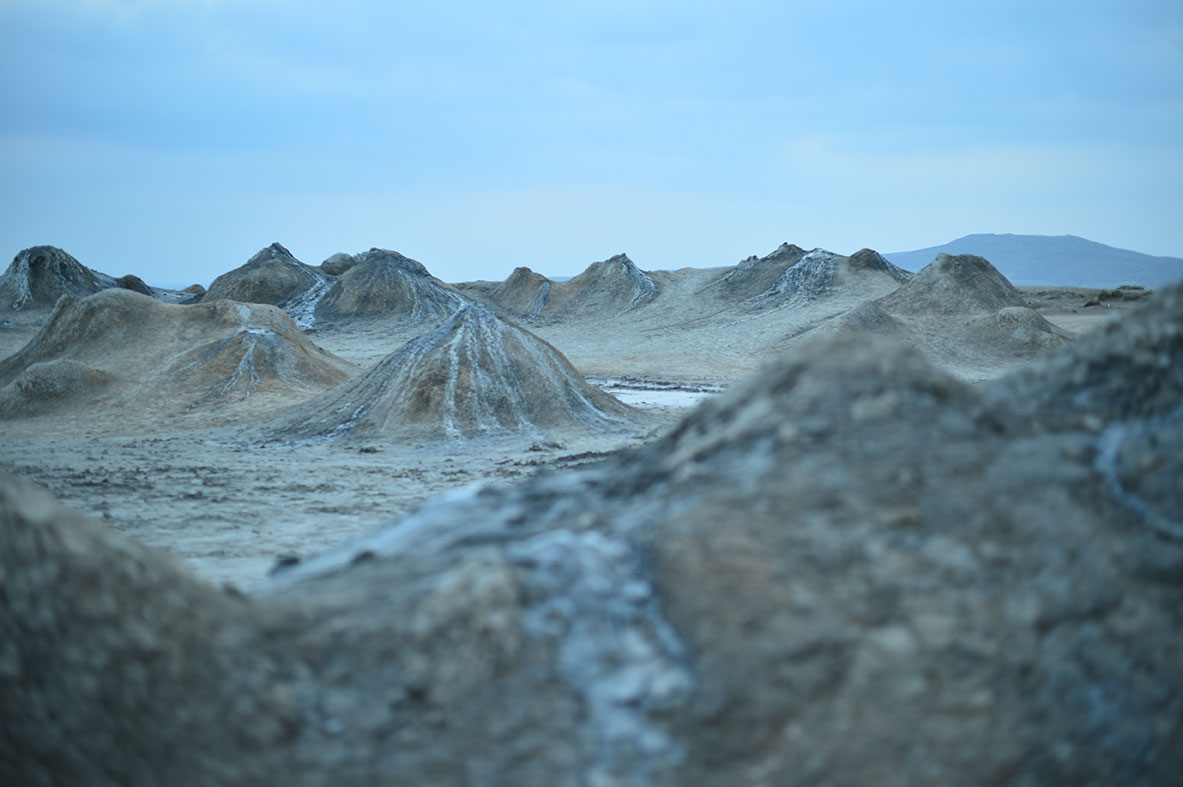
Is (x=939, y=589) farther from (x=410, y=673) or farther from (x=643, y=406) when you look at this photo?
(x=643, y=406)

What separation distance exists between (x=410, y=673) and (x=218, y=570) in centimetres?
427

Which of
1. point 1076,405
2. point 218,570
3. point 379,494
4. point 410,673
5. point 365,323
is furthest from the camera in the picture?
point 365,323

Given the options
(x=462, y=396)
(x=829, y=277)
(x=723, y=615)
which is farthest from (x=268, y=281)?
(x=723, y=615)

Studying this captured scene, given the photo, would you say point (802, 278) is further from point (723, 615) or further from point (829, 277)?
point (723, 615)

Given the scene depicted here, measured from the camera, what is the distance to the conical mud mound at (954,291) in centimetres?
2759

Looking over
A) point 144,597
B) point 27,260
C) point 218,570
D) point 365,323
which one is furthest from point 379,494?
point 27,260

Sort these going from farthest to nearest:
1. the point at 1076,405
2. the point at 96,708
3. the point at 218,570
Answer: the point at 218,570, the point at 1076,405, the point at 96,708

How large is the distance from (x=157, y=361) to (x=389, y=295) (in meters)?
19.0

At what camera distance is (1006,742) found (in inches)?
105

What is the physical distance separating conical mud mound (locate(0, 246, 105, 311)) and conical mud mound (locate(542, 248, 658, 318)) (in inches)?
699

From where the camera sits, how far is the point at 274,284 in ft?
133

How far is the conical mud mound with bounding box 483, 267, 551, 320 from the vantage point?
39906mm

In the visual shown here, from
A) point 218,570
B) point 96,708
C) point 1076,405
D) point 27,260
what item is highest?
point 27,260

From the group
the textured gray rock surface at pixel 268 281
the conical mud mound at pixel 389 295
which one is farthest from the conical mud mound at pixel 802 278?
the textured gray rock surface at pixel 268 281
